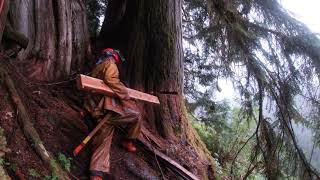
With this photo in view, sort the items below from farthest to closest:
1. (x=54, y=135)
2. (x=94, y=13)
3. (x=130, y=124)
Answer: (x=94, y=13) < (x=130, y=124) < (x=54, y=135)

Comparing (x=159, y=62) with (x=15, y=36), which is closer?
(x=15, y=36)

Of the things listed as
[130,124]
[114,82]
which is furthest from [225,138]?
[114,82]

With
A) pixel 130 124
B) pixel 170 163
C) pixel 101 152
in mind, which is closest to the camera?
pixel 101 152

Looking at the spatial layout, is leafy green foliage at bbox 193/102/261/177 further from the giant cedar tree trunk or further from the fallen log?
the fallen log

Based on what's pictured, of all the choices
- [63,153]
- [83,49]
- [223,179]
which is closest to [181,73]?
[83,49]

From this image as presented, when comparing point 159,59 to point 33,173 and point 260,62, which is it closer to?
point 260,62

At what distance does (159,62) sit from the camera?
23.7 ft

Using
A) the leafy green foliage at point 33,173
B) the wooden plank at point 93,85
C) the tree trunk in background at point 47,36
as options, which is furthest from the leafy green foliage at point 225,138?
the leafy green foliage at point 33,173

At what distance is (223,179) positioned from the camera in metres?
8.29

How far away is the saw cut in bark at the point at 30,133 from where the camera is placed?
4.63 meters

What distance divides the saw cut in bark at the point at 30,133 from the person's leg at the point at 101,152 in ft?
2.15

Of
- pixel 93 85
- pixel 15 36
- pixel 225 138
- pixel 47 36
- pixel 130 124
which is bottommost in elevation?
pixel 225 138

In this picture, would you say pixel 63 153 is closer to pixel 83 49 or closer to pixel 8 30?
pixel 8 30

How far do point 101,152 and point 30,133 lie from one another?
113cm
